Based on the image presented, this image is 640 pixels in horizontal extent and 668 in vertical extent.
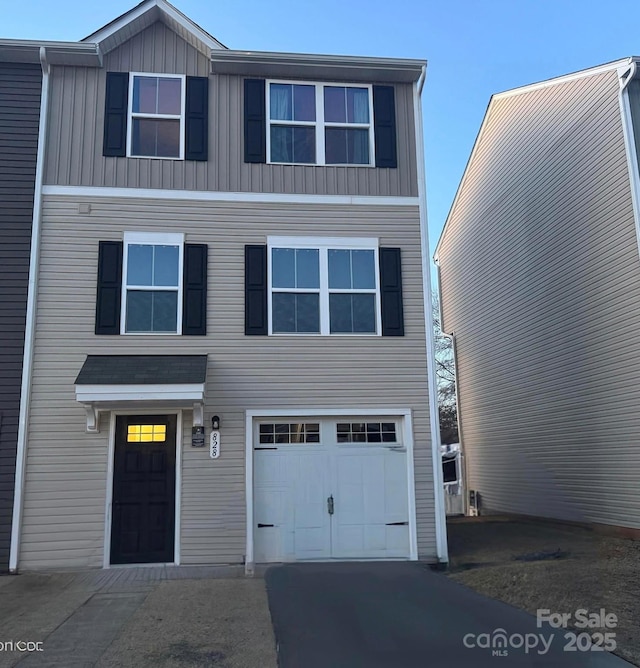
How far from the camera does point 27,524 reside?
29.9ft

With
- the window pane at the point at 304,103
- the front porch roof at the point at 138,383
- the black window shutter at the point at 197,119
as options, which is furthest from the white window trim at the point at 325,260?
the window pane at the point at 304,103

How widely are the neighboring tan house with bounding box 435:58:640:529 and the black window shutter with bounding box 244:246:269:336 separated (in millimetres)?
6129

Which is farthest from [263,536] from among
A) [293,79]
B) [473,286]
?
[473,286]

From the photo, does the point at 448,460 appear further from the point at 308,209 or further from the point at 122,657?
the point at 122,657

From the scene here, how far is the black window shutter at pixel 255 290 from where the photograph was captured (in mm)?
10031

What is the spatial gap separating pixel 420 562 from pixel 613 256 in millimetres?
→ 6318

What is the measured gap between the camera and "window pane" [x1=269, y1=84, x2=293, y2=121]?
1083 cm

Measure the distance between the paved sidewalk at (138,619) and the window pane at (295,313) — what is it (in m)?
3.52

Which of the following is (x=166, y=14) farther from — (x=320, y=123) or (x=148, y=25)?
A: (x=320, y=123)

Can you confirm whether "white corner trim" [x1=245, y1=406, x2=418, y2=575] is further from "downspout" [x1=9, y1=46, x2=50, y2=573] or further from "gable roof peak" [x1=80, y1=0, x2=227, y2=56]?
"gable roof peak" [x1=80, y1=0, x2=227, y2=56]

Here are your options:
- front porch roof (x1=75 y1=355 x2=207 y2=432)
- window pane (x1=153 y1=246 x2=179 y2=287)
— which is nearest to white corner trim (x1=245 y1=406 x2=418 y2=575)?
front porch roof (x1=75 y1=355 x2=207 y2=432)

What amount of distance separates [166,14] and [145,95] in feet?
4.26

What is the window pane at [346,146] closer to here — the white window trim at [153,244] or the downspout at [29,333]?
the white window trim at [153,244]

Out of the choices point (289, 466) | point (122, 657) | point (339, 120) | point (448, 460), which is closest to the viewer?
point (122, 657)
